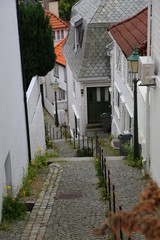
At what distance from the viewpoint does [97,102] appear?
944 inches

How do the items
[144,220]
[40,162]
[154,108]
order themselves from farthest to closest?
[40,162]
[154,108]
[144,220]

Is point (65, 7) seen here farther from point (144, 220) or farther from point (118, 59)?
point (144, 220)

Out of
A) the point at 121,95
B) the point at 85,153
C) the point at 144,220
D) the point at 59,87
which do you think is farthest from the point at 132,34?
the point at 59,87

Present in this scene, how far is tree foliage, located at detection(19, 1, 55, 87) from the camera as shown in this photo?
18672 mm

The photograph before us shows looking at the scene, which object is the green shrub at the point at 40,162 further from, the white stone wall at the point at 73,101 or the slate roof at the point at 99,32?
the white stone wall at the point at 73,101

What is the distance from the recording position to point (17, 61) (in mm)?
12328

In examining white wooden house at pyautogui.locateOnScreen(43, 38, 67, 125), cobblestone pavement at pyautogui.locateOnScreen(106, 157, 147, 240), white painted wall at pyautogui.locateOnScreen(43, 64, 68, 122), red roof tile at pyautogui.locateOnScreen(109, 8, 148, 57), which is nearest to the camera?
cobblestone pavement at pyautogui.locateOnScreen(106, 157, 147, 240)

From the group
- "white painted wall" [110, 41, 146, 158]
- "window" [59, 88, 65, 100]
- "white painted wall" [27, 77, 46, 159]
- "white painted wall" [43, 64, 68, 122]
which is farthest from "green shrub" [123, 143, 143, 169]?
"window" [59, 88, 65, 100]

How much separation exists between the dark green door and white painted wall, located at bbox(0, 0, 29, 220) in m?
11.1

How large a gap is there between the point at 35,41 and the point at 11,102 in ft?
28.1

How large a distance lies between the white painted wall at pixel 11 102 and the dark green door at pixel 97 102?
1108 cm

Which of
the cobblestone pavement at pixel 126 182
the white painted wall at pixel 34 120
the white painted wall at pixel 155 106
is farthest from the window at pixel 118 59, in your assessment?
the white painted wall at pixel 155 106

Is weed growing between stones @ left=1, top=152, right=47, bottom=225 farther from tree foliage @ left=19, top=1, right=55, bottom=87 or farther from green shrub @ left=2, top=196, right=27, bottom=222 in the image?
tree foliage @ left=19, top=1, right=55, bottom=87

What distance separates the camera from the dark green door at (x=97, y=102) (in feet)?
77.9
